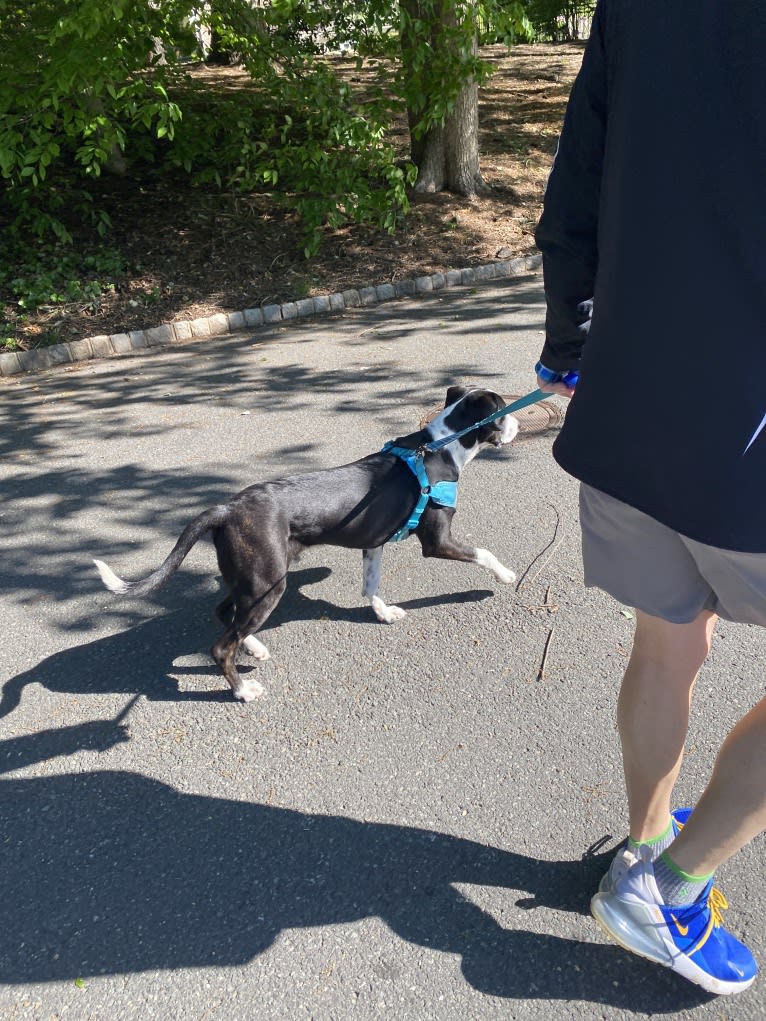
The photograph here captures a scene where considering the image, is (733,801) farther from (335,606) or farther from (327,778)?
(335,606)

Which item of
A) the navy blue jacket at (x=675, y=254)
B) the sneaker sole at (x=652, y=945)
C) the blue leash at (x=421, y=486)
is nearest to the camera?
the navy blue jacket at (x=675, y=254)

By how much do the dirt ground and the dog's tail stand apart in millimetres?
5666

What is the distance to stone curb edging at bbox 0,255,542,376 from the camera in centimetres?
768

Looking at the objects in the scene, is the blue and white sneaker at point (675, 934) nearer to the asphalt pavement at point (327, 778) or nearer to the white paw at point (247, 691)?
the asphalt pavement at point (327, 778)

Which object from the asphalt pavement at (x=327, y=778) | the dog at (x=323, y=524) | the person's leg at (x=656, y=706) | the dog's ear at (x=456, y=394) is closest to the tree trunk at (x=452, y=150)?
the dog's ear at (x=456, y=394)

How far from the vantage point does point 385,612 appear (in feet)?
11.7

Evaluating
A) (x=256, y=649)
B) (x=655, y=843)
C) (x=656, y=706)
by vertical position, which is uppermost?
(x=656, y=706)

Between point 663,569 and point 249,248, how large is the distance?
8.77 metres

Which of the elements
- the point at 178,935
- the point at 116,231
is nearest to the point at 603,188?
the point at 178,935

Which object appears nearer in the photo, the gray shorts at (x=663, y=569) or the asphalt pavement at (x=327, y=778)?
the gray shorts at (x=663, y=569)

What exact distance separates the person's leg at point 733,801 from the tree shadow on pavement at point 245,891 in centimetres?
43

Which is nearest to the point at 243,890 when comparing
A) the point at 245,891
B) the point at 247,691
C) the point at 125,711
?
the point at 245,891

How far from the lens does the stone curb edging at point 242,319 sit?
7680 mm

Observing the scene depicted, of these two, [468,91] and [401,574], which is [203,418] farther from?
[468,91]
